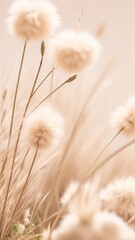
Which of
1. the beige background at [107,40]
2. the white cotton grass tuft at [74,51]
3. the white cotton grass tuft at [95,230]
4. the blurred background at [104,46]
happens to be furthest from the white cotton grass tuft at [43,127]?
the beige background at [107,40]

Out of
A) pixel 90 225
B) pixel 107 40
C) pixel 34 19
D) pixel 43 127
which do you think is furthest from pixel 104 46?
pixel 90 225

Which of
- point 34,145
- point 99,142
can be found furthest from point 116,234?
point 99,142

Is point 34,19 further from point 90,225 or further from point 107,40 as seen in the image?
point 107,40

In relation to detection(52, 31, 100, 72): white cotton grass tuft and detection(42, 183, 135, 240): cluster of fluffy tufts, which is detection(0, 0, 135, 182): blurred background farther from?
detection(42, 183, 135, 240): cluster of fluffy tufts

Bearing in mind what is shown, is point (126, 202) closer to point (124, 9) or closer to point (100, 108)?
point (100, 108)

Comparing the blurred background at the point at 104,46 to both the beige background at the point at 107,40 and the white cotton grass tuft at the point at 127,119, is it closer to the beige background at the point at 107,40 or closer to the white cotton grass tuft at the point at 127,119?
the beige background at the point at 107,40

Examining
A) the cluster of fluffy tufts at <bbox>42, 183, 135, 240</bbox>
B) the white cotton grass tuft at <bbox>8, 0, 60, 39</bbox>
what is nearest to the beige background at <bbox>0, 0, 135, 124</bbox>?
the white cotton grass tuft at <bbox>8, 0, 60, 39</bbox>
